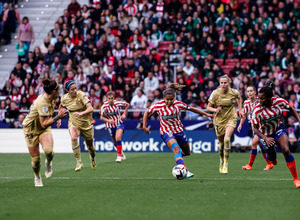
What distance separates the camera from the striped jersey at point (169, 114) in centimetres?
1292

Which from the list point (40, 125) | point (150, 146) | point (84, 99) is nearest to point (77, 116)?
point (84, 99)

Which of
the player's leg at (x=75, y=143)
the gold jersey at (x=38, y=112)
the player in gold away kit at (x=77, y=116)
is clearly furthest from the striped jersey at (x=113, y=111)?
the gold jersey at (x=38, y=112)

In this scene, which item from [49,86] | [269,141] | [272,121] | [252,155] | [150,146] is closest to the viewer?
[269,141]

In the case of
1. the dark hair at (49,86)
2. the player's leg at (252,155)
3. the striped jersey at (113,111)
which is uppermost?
the dark hair at (49,86)

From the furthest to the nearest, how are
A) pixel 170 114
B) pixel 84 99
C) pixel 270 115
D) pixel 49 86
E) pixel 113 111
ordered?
pixel 113 111
pixel 84 99
pixel 170 114
pixel 49 86
pixel 270 115

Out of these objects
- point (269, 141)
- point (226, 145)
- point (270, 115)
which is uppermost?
point (270, 115)

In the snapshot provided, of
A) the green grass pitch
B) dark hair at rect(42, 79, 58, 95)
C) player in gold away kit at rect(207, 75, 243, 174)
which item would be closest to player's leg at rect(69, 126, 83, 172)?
the green grass pitch

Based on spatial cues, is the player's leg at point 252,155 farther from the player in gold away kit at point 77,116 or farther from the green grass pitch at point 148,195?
the player in gold away kit at point 77,116

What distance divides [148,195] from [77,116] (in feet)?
20.4

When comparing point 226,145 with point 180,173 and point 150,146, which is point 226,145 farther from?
point 150,146

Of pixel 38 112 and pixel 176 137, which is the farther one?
pixel 176 137

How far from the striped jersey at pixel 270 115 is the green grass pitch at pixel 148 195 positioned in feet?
3.98

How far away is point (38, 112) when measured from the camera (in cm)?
1111

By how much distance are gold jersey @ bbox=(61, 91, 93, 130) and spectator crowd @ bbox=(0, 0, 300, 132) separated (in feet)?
29.2
